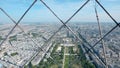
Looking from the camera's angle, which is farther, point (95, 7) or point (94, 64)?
point (94, 64)

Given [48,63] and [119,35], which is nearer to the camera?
[48,63]

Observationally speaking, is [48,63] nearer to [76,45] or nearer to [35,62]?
[35,62]

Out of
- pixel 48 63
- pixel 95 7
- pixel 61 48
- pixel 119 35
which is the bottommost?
pixel 95 7

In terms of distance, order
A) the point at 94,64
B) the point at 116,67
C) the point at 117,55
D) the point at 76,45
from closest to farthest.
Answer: the point at 116,67
the point at 94,64
the point at 117,55
the point at 76,45

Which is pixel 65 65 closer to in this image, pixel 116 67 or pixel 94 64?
pixel 94 64

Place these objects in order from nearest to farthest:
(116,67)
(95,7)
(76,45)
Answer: (95,7) < (116,67) < (76,45)

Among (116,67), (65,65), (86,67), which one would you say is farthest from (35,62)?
(116,67)

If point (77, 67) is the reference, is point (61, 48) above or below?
above

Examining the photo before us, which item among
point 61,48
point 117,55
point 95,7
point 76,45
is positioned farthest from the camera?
point 76,45

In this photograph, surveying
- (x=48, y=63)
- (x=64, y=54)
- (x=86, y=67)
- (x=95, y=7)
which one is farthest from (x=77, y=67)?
(x=95, y=7)
